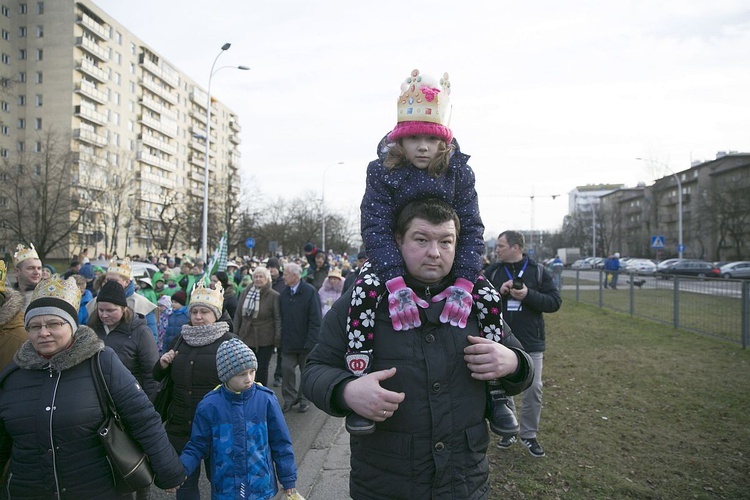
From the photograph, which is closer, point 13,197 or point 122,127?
point 13,197

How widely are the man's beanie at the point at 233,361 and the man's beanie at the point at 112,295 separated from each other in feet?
5.06

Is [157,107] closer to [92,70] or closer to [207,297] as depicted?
[92,70]

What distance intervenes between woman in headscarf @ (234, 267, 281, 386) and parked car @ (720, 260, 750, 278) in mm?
38479

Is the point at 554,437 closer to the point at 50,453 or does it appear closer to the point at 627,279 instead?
the point at 50,453

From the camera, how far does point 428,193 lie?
90.4 inches

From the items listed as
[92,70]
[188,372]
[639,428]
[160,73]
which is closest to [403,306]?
[188,372]

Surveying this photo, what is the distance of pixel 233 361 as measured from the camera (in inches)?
140

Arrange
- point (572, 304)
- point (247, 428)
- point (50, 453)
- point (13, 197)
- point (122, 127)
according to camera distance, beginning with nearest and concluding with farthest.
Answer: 1. point (50, 453)
2. point (247, 428)
3. point (572, 304)
4. point (13, 197)
5. point (122, 127)

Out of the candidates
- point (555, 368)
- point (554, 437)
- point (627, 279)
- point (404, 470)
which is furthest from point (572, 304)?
point (404, 470)

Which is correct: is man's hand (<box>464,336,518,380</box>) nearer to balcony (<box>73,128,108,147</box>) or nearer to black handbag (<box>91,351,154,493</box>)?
black handbag (<box>91,351,154,493</box>)

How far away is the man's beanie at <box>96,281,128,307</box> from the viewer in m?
4.51

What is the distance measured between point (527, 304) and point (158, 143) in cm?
8070

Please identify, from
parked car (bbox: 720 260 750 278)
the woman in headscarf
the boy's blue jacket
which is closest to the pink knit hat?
the boy's blue jacket

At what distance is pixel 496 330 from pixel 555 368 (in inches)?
304
